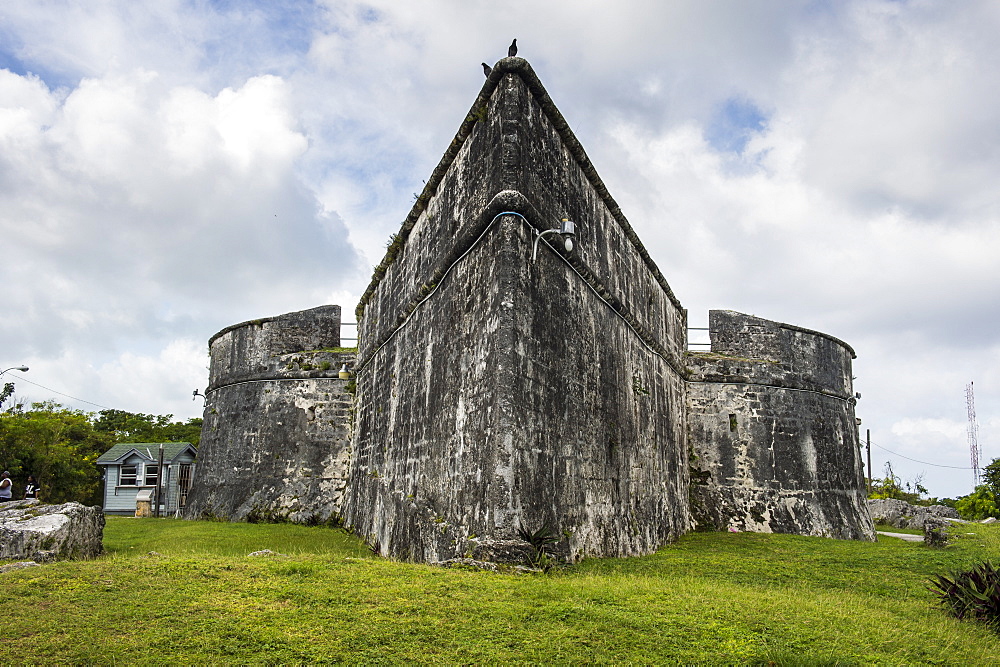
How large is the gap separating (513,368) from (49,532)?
5.21 meters

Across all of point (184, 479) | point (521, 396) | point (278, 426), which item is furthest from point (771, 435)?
point (184, 479)

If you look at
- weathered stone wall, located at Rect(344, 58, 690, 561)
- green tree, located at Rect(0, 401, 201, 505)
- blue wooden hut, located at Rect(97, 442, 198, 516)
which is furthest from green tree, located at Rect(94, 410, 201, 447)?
weathered stone wall, located at Rect(344, 58, 690, 561)

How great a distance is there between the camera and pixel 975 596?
18.3ft

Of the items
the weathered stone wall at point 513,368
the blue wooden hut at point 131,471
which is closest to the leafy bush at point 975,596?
the weathered stone wall at point 513,368

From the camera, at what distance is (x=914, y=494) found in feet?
124

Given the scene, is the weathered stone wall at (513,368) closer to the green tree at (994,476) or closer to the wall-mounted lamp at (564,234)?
the wall-mounted lamp at (564,234)

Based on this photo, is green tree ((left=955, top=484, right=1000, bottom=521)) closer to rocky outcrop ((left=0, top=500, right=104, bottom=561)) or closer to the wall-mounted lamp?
the wall-mounted lamp


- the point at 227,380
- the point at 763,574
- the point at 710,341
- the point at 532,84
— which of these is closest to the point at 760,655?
the point at 763,574

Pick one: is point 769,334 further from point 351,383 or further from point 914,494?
point 914,494

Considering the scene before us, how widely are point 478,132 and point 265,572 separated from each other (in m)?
5.61

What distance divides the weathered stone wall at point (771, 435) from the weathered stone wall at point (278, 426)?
7674mm

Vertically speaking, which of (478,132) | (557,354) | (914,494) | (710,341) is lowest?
(914,494)

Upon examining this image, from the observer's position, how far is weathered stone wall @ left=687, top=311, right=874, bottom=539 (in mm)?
13633

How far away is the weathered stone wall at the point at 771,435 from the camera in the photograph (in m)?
13.6
